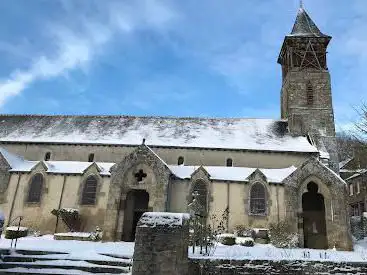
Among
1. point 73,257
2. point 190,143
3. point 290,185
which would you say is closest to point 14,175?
point 190,143

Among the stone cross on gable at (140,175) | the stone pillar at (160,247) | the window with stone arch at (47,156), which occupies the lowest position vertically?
the stone pillar at (160,247)

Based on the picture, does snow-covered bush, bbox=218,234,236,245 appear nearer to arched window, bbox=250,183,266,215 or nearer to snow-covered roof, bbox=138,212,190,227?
arched window, bbox=250,183,266,215

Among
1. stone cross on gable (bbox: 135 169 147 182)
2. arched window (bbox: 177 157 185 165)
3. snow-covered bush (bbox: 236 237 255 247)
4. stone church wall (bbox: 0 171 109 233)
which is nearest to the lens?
snow-covered bush (bbox: 236 237 255 247)

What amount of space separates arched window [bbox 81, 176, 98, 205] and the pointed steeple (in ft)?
74.4

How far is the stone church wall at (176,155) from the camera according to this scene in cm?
2473

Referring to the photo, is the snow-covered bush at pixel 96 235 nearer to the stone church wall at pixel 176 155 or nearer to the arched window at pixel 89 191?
the arched window at pixel 89 191

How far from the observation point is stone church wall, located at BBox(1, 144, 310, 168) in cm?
2473

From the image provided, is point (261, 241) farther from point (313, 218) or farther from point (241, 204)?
point (313, 218)

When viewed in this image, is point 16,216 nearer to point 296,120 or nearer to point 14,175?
point 14,175

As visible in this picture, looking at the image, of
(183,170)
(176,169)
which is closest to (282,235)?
(183,170)

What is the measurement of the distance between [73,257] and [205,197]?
12082 millimetres

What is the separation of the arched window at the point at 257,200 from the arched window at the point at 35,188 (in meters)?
14.5

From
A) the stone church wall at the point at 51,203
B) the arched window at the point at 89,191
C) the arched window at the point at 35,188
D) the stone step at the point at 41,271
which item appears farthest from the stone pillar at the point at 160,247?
the arched window at the point at 35,188

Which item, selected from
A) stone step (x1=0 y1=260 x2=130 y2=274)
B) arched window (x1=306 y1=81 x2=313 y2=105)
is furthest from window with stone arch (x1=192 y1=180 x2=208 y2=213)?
arched window (x1=306 y1=81 x2=313 y2=105)
